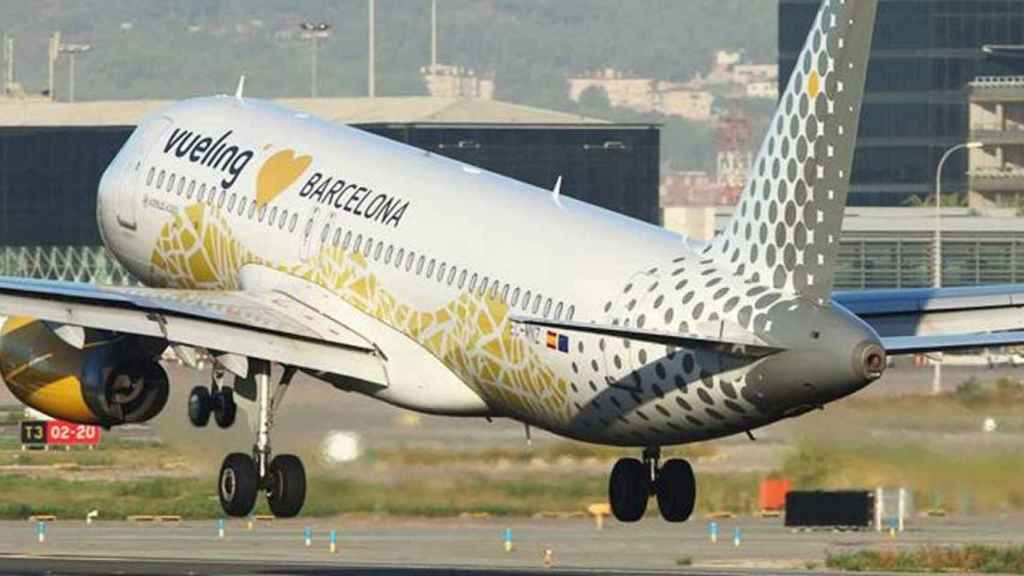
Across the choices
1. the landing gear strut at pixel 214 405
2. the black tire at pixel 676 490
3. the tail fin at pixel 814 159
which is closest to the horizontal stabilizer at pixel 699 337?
the tail fin at pixel 814 159

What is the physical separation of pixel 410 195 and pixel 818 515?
4107 centimetres

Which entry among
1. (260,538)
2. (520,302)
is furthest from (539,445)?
(260,538)

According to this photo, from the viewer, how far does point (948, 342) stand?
164 feet

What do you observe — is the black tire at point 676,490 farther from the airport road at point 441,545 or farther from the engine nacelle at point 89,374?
the airport road at point 441,545

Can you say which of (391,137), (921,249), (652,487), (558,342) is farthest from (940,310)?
(391,137)

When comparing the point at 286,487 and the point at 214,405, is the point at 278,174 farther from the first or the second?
the point at 286,487

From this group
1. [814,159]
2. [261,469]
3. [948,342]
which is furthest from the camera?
[261,469]

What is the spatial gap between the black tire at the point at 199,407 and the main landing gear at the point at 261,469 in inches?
46.1

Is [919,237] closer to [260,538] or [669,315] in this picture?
[260,538]

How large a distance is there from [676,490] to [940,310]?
20.2ft

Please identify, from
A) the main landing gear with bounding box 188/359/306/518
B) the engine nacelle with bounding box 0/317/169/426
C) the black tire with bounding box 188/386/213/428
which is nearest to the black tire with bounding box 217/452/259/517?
the main landing gear with bounding box 188/359/306/518

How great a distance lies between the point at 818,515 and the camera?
99.6 meters

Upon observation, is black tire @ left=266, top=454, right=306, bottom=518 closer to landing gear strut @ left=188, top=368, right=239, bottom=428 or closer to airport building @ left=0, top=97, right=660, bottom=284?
landing gear strut @ left=188, top=368, right=239, bottom=428

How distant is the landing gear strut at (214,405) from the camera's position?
62750 millimetres
